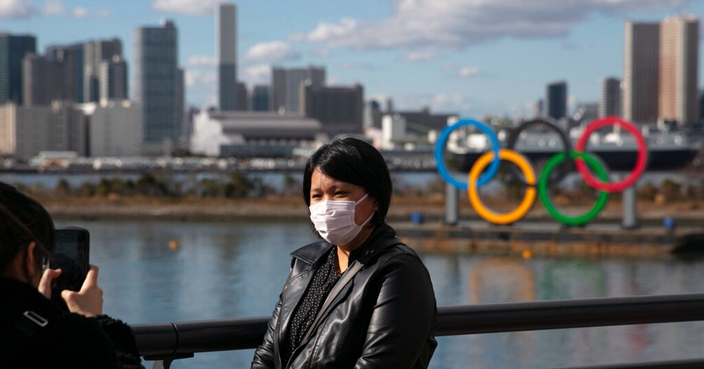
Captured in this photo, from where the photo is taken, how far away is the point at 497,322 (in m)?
2.96

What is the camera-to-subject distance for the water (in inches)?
566

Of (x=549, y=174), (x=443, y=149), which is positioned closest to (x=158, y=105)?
(x=443, y=149)

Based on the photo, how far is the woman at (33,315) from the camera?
1628 mm

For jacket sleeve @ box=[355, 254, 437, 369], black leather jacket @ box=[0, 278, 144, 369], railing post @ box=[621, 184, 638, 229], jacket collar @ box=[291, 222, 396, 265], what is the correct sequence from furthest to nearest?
railing post @ box=[621, 184, 638, 229] → jacket collar @ box=[291, 222, 396, 265] → jacket sleeve @ box=[355, 254, 437, 369] → black leather jacket @ box=[0, 278, 144, 369]

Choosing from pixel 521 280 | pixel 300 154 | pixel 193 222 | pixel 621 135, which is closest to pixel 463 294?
pixel 521 280

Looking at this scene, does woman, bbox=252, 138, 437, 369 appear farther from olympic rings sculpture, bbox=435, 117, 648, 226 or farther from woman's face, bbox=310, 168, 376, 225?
olympic rings sculpture, bbox=435, 117, 648, 226

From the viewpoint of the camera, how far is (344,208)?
2572mm

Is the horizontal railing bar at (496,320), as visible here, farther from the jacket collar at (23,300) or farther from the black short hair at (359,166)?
the jacket collar at (23,300)

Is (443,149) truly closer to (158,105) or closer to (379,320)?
(379,320)

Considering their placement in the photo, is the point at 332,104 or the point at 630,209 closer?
the point at 630,209

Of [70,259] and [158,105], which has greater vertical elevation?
[158,105]

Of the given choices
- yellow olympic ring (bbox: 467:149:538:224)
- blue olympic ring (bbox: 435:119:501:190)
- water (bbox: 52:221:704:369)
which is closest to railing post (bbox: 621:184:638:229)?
water (bbox: 52:221:704:369)

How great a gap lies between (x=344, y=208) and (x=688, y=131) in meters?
142

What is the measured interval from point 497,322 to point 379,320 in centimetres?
73
